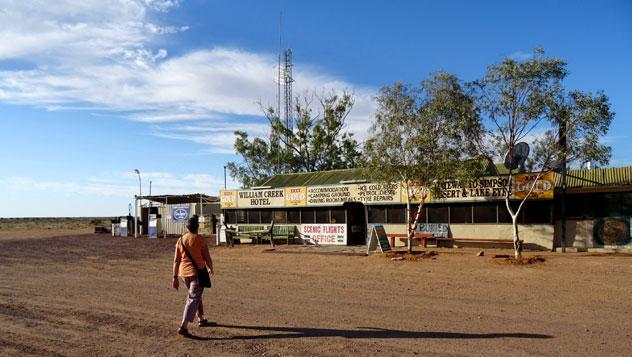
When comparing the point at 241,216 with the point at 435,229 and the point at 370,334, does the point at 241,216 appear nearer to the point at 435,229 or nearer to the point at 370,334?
the point at 435,229

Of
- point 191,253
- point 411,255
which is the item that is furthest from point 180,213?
point 191,253

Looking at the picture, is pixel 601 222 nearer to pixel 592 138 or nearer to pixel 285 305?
pixel 592 138

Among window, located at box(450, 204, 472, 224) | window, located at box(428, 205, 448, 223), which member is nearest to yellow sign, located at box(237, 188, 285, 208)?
window, located at box(428, 205, 448, 223)

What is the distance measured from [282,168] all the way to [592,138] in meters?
36.0

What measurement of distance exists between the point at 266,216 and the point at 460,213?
11511 mm

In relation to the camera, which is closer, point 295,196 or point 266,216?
point 295,196

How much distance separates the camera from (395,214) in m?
24.5

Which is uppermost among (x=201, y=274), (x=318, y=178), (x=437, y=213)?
(x=318, y=178)

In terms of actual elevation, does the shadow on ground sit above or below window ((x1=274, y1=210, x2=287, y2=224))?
below

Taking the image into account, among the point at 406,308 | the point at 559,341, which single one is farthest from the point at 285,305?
the point at 559,341

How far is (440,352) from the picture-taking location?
698cm

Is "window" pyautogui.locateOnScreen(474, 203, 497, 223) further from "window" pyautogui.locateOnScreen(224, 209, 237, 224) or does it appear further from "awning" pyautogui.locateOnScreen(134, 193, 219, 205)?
"awning" pyautogui.locateOnScreen(134, 193, 219, 205)

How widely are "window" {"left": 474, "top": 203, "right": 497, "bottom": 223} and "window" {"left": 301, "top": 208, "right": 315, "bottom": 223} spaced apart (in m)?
8.85

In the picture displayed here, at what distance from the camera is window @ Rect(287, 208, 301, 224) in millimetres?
28394
